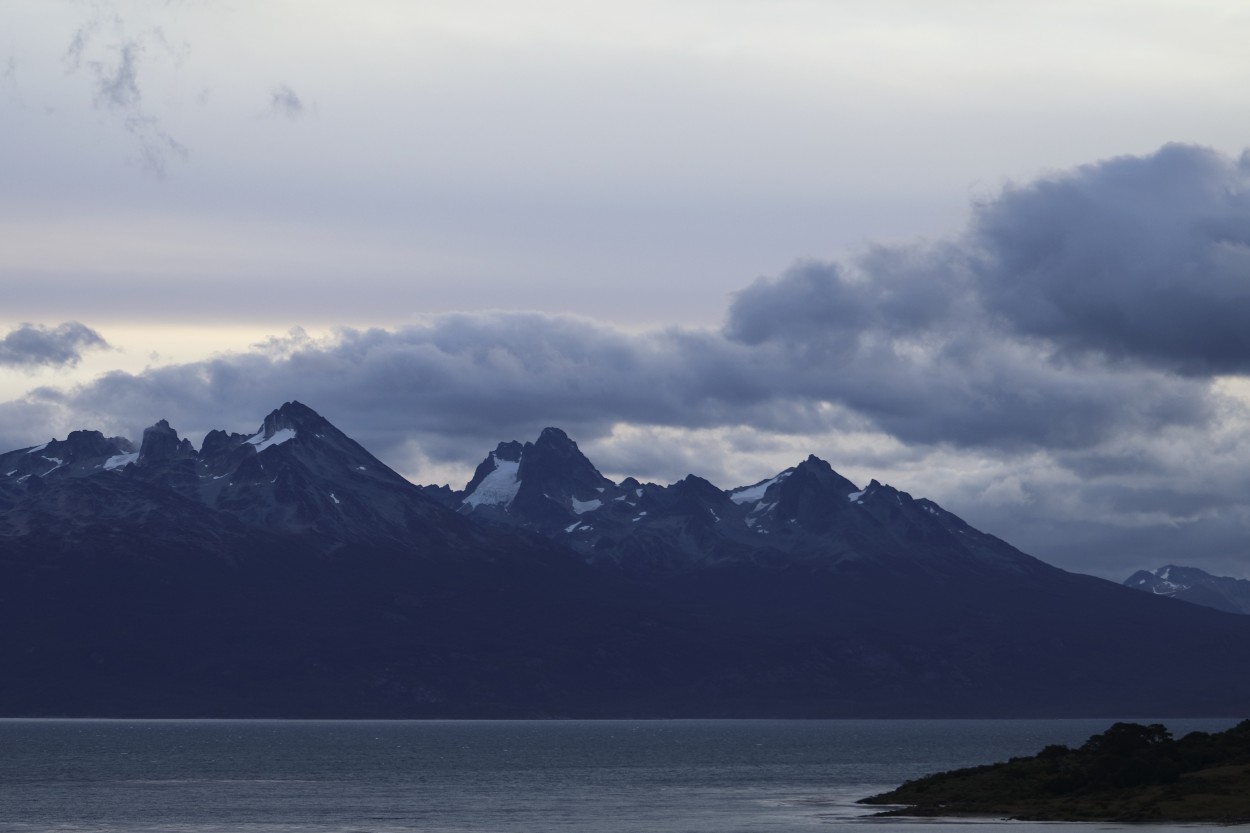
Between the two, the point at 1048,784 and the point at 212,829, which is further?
the point at 1048,784

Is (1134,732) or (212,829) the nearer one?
(212,829)

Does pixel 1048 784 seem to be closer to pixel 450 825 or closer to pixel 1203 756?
pixel 1203 756

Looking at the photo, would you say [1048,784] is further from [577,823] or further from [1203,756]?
[577,823]

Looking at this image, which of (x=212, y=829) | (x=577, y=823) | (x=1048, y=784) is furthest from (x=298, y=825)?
(x=1048, y=784)

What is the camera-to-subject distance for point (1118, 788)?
7013 inches

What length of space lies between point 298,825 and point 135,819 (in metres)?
18.7

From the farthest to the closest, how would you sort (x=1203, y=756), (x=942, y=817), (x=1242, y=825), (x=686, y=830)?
(x=1203, y=756) < (x=942, y=817) < (x=686, y=830) < (x=1242, y=825)

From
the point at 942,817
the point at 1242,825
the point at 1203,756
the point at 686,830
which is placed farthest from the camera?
the point at 1203,756

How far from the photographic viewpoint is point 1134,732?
7466 inches

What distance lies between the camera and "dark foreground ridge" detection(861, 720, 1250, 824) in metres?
165

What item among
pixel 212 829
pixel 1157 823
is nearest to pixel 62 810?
pixel 212 829

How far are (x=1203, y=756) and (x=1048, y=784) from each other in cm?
1769

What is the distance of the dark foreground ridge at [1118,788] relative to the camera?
165 meters

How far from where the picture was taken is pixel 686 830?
6422 inches
